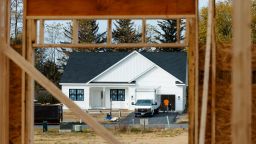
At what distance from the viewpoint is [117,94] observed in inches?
1158

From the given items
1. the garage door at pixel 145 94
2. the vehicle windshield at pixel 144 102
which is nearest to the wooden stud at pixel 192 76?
the vehicle windshield at pixel 144 102

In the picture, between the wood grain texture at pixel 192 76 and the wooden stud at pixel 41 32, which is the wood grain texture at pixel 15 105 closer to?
the wooden stud at pixel 41 32

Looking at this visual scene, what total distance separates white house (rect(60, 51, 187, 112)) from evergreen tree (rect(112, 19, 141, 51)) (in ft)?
20.8

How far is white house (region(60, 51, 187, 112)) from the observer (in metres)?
29.0

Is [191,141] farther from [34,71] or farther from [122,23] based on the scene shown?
[122,23]

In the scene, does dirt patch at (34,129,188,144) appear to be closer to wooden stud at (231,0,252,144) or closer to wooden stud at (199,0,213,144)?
wooden stud at (199,0,213,144)

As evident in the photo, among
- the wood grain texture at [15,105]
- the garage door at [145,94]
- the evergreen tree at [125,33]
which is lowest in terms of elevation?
the garage door at [145,94]

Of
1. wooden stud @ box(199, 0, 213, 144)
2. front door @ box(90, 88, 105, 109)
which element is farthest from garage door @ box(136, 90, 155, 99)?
wooden stud @ box(199, 0, 213, 144)

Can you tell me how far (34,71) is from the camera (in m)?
3.42

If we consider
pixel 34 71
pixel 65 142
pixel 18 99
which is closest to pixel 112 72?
pixel 65 142

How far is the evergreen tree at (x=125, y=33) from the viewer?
1454 inches

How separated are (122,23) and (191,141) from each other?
32.6 m

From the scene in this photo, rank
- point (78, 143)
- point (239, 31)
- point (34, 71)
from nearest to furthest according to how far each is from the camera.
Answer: point (239, 31)
point (34, 71)
point (78, 143)

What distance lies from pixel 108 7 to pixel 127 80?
74.4 feet
